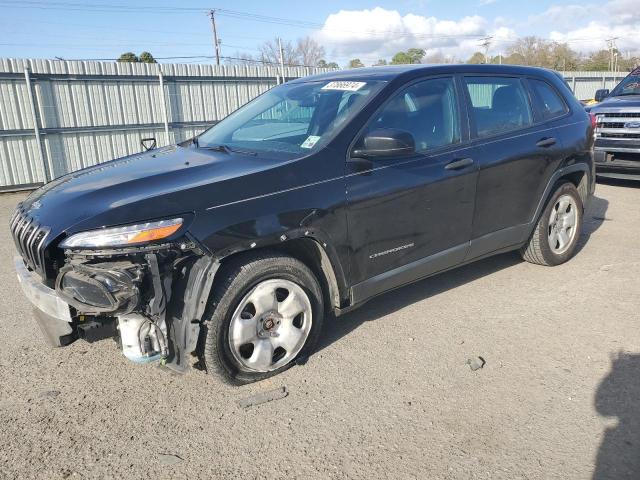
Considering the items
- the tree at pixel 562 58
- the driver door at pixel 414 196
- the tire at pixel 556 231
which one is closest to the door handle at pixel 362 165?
the driver door at pixel 414 196

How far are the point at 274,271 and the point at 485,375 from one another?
149 centimetres

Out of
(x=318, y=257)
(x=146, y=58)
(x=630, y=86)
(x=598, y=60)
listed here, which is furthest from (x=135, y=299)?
(x=598, y=60)

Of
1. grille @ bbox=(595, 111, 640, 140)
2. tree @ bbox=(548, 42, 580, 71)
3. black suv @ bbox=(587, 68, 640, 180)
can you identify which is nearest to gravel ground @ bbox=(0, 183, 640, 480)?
→ black suv @ bbox=(587, 68, 640, 180)

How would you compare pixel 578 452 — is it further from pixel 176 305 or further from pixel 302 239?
pixel 176 305

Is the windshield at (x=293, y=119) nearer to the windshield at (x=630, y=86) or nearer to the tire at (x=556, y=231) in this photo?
the tire at (x=556, y=231)

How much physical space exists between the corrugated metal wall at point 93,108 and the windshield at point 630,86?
8779mm

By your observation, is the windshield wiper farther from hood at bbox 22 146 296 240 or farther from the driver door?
the driver door

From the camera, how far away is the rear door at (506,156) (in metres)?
4.10

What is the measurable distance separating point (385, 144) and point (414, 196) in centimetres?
53

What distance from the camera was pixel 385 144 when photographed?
324cm

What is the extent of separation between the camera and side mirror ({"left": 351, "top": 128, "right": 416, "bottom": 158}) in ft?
10.6

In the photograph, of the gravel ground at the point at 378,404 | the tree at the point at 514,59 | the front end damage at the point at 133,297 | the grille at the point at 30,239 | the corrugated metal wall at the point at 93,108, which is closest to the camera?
the gravel ground at the point at 378,404

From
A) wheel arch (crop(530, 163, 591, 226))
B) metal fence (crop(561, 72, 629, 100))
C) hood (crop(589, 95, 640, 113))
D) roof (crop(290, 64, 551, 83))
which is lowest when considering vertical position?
wheel arch (crop(530, 163, 591, 226))

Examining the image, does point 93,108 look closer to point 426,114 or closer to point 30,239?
point 30,239
